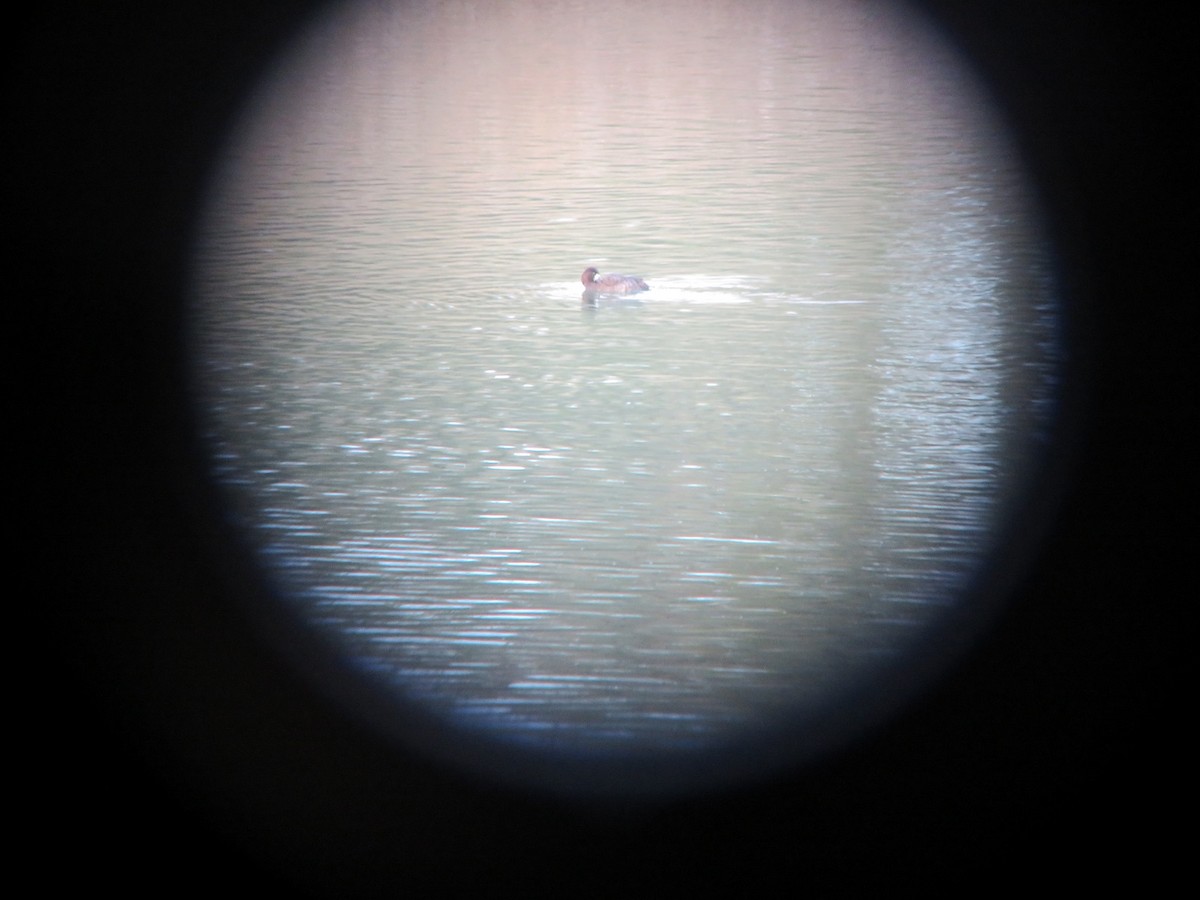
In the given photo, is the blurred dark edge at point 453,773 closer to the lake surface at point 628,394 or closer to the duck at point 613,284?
the lake surface at point 628,394

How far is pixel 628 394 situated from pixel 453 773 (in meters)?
1.72

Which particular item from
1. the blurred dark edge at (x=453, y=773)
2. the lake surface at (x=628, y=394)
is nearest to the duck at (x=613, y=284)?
the lake surface at (x=628, y=394)

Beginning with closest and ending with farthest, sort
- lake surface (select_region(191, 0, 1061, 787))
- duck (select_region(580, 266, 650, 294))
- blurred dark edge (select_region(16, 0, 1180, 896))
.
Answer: blurred dark edge (select_region(16, 0, 1180, 896)) < lake surface (select_region(191, 0, 1061, 787)) < duck (select_region(580, 266, 650, 294))

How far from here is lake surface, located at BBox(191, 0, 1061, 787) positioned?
2.27 meters

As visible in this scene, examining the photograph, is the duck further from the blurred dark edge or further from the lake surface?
the blurred dark edge

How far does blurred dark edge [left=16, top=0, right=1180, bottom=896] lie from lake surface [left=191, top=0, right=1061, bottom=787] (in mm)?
137

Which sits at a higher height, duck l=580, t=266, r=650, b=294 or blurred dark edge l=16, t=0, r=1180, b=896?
duck l=580, t=266, r=650, b=294

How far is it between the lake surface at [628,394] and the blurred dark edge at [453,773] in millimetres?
137

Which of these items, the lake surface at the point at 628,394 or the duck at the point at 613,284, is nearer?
the lake surface at the point at 628,394

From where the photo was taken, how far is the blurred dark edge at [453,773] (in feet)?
5.44

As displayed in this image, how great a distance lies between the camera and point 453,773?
6.20 feet

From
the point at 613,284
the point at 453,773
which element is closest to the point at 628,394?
the point at 613,284

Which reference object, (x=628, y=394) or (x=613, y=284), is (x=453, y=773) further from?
(x=613, y=284)

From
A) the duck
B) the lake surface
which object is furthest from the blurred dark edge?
the duck
